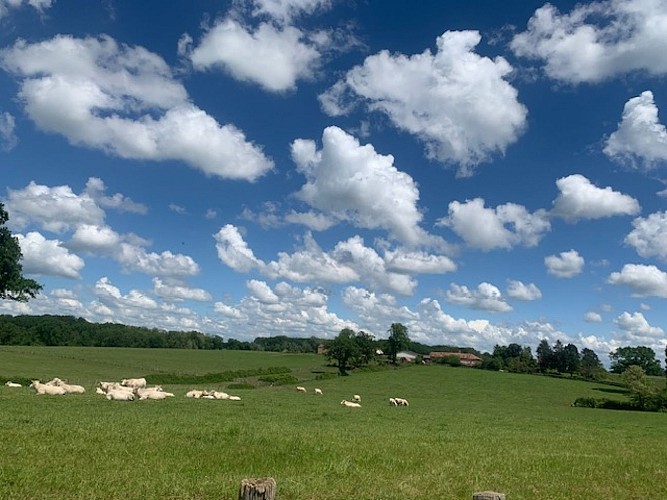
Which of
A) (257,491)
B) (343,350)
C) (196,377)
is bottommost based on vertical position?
(196,377)

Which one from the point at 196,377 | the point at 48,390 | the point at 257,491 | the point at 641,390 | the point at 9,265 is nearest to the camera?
the point at 257,491

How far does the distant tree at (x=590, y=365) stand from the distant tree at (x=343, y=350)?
61935 millimetres

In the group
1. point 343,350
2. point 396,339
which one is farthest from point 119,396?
point 396,339

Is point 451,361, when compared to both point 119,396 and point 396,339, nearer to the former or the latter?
point 396,339

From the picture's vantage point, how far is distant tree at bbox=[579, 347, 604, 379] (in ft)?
447

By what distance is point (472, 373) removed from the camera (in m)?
112

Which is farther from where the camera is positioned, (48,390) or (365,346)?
(365,346)

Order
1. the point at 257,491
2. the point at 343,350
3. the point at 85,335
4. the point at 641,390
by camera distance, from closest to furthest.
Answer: the point at 257,491 → the point at 641,390 → the point at 343,350 → the point at 85,335

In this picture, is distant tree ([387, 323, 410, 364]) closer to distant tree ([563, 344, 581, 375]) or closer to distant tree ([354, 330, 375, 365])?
distant tree ([354, 330, 375, 365])

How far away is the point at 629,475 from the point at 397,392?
2366 inches

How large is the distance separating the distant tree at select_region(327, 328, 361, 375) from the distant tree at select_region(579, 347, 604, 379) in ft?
203

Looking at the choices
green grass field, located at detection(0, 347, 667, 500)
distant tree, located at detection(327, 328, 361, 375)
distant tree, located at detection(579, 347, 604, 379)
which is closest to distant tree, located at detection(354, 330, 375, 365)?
distant tree, located at detection(327, 328, 361, 375)

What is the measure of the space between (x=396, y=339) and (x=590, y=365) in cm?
5203

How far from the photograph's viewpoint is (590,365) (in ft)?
479
